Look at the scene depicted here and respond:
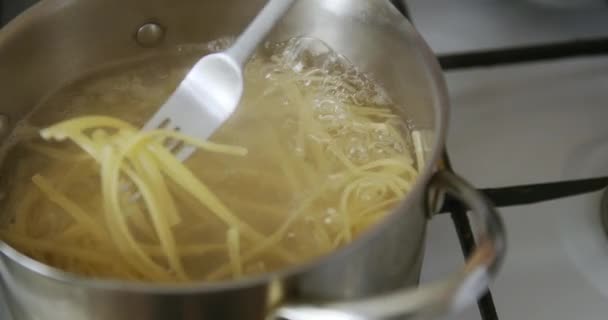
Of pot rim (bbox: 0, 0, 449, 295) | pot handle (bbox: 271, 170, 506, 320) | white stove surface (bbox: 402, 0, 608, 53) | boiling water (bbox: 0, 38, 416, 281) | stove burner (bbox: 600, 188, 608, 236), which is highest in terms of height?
pot rim (bbox: 0, 0, 449, 295)

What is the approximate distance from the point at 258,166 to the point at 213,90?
7cm

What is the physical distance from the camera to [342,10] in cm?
72

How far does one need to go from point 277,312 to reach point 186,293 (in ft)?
0.20

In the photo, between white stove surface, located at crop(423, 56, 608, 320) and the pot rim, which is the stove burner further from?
the pot rim

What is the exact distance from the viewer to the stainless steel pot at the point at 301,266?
42cm

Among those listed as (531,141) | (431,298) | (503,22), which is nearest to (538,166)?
(531,141)

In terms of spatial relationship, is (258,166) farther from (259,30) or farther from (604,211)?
(604,211)

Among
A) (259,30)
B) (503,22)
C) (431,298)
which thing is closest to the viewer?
(431,298)

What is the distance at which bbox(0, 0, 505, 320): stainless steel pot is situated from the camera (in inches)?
16.5

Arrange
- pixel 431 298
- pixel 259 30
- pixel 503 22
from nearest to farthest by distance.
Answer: pixel 431 298, pixel 259 30, pixel 503 22

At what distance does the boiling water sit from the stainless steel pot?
0.06 feet

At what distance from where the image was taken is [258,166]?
0.67 metres

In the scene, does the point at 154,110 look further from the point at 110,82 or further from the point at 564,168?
the point at 564,168

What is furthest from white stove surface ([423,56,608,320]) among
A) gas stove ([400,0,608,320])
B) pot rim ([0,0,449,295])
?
pot rim ([0,0,449,295])
